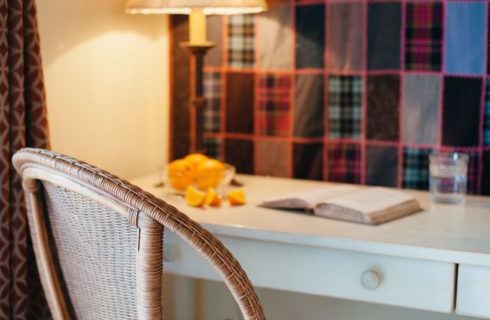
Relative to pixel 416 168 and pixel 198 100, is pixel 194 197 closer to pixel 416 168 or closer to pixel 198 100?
pixel 198 100

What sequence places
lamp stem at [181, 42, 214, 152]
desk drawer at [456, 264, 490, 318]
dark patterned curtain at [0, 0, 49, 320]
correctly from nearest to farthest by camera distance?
desk drawer at [456, 264, 490, 318], dark patterned curtain at [0, 0, 49, 320], lamp stem at [181, 42, 214, 152]

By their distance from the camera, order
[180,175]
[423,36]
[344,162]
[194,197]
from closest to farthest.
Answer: [194,197]
[180,175]
[423,36]
[344,162]

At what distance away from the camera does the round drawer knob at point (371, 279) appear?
1.56 metres

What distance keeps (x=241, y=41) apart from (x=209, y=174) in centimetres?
49

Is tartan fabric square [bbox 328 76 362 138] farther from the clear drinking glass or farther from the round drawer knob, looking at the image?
the round drawer knob

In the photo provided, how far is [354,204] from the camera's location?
5.69 feet

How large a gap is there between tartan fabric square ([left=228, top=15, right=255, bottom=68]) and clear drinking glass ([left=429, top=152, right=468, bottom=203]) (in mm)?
639

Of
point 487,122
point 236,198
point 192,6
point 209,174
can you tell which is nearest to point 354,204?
point 236,198

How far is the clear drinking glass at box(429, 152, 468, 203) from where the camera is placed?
1910 mm

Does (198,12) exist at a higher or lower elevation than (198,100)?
higher

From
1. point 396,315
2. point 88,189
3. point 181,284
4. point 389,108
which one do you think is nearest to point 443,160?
point 389,108

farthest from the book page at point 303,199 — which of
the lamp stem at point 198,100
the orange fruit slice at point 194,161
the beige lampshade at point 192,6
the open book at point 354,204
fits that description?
the beige lampshade at point 192,6

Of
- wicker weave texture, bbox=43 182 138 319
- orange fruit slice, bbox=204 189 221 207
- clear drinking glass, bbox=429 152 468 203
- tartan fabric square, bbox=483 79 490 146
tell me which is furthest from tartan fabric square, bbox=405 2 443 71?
wicker weave texture, bbox=43 182 138 319

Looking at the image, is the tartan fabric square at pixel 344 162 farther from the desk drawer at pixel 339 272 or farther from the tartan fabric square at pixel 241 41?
the desk drawer at pixel 339 272
